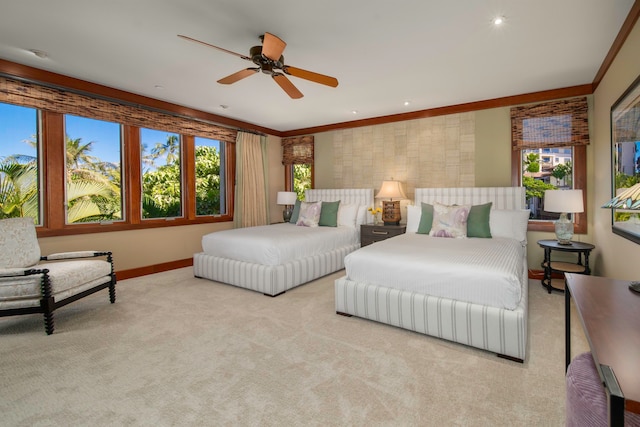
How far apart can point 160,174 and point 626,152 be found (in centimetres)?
558

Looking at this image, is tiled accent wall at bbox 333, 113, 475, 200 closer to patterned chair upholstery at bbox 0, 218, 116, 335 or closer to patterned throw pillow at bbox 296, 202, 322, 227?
patterned throw pillow at bbox 296, 202, 322, 227

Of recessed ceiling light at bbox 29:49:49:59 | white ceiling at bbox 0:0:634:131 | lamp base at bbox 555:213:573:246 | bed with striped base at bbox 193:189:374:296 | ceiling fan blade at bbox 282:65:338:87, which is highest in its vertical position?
recessed ceiling light at bbox 29:49:49:59

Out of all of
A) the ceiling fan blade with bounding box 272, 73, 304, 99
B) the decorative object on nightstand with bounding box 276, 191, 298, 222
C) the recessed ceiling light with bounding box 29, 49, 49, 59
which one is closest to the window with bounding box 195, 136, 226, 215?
the decorative object on nightstand with bounding box 276, 191, 298, 222

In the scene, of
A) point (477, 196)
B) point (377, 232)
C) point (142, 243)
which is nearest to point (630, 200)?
point (477, 196)

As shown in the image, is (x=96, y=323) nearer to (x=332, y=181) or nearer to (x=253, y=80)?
(x=253, y=80)

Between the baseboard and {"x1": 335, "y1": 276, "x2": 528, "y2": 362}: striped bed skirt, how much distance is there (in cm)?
315

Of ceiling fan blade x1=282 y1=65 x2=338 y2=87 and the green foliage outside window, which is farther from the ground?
ceiling fan blade x1=282 y1=65 x2=338 y2=87

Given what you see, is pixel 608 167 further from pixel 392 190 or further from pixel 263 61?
pixel 263 61

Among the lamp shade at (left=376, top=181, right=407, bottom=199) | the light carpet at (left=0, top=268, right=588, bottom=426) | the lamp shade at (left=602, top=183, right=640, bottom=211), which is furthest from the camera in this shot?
the lamp shade at (left=376, top=181, right=407, bottom=199)

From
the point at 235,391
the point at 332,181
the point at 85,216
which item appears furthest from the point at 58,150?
the point at 332,181

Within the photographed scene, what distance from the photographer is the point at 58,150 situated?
12.6ft

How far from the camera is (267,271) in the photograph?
12.1ft

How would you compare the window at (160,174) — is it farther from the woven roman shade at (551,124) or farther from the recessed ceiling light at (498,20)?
the woven roman shade at (551,124)

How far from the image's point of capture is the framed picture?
2298mm
